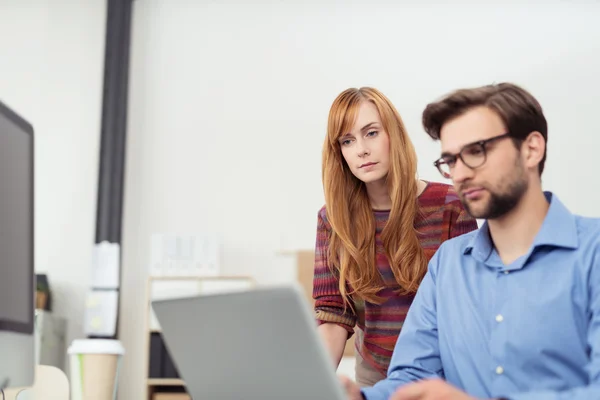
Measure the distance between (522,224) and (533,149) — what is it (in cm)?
14

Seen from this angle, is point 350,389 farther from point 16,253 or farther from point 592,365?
point 16,253

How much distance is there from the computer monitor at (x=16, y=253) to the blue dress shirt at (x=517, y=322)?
583 millimetres

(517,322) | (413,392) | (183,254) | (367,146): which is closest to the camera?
(413,392)

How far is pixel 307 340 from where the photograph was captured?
960 mm

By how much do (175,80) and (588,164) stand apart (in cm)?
252

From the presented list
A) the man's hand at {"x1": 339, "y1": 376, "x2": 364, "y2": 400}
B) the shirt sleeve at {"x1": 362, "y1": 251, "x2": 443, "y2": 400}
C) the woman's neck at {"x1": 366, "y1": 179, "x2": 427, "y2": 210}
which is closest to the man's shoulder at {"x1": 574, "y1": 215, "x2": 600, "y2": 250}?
the shirt sleeve at {"x1": 362, "y1": 251, "x2": 443, "y2": 400}

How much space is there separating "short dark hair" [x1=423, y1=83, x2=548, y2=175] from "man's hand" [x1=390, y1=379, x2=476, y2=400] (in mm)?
482

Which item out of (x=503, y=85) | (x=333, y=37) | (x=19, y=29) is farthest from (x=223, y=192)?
(x=503, y=85)

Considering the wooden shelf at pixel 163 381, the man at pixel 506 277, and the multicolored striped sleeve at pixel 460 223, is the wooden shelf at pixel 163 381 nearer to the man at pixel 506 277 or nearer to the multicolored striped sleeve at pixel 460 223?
the multicolored striped sleeve at pixel 460 223

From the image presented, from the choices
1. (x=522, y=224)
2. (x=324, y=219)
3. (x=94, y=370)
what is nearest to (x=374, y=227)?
(x=324, y=219)

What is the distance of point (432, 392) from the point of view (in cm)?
115

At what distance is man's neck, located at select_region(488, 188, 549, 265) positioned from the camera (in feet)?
4.64

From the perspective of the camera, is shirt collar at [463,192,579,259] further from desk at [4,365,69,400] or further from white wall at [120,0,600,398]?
white wall at [120,0,600,398]

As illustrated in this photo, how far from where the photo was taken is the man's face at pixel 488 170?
1385mm
